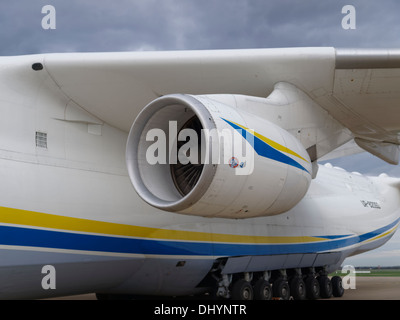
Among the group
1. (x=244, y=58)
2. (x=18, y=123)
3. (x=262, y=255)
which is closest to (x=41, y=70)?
(x=18, y=123)

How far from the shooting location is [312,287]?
29.8ft

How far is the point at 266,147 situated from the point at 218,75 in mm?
1395

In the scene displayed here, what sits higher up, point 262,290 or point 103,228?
point 103,228

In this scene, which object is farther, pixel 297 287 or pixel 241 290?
pixel 297 287

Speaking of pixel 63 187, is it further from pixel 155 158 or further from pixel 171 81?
pixel 171 81

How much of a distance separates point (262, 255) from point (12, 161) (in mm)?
3912

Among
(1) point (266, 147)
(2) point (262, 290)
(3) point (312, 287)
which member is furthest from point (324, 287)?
(1) point (266, 147)

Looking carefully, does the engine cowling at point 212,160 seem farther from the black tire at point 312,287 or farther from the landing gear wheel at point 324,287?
the landing gear wheel at point 324,287

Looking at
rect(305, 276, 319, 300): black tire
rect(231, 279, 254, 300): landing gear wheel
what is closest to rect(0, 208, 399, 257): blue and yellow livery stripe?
rect(231, 279, 254, 300): landing gear wheel

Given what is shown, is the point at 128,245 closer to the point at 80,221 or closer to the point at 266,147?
the point at 80,221

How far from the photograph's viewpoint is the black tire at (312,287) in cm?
907

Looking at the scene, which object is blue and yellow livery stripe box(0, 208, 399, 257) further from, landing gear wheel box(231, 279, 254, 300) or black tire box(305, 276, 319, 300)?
black tire box(305, 276, 319, 300)

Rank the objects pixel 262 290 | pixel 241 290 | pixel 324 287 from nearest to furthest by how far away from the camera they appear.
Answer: pixel 241 290, pixel 262 290, pixel 324 287

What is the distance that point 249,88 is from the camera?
256 inches
